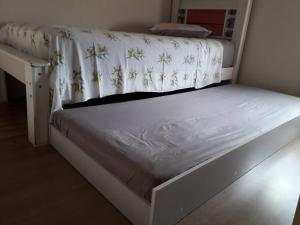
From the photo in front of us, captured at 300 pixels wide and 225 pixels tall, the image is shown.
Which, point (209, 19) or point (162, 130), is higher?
point (209, 19)

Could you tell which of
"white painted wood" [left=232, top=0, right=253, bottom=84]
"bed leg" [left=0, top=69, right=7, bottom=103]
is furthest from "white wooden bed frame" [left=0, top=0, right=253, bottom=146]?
"white painted wood" [left=232, top=0, right=253, bottom=84]

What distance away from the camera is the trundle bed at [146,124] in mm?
1022

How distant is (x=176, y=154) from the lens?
1.11 metres

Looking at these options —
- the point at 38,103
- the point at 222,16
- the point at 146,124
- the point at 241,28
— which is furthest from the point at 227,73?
the point at 38,103

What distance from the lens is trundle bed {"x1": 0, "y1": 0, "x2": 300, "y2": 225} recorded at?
3.35 ft

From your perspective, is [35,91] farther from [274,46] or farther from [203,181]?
[274,46]

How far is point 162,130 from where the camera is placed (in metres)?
1.35

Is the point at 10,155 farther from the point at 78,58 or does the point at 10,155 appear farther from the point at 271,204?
the point at 271,204

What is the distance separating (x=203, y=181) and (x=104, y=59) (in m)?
0.96

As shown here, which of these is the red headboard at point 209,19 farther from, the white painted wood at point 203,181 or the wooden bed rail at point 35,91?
the wooden bed rail at point 35,91

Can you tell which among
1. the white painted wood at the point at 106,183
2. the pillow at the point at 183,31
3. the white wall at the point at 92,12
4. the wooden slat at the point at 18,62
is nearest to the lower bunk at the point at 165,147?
the white painted wood at the point at 106,183

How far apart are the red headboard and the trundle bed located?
25.7 inches

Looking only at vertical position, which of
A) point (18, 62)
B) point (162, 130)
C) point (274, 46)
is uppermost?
point (274, 46)

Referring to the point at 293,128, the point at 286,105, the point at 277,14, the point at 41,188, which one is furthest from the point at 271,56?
the point at 41,188
